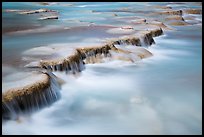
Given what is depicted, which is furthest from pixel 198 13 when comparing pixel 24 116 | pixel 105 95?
pixel 24 116

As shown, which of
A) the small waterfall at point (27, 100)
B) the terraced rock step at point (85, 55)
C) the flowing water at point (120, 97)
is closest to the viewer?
the small waterfall at point (27, 100)

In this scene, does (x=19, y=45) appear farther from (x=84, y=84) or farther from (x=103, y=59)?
(x=84, y=84)

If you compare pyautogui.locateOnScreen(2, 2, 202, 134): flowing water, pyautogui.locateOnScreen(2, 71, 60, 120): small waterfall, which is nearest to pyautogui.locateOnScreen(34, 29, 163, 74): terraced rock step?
pyautogui.locateOnScreen(2, 2, 202, 134): flowing water

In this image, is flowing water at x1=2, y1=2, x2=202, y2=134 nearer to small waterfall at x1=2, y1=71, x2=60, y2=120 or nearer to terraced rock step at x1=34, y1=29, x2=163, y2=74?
small waterfall at x1=2, y1=71, x2=60, y2=120

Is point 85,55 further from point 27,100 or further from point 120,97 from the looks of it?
point 27,100

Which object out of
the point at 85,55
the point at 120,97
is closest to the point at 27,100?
the point at 120,97

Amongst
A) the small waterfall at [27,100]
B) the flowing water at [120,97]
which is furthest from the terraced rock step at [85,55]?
the small waterfall at [27,100]

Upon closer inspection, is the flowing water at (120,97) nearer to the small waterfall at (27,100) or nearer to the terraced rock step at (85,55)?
the small waterfall at (27,100)

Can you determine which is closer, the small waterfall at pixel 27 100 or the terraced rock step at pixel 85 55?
the small waterfall at pixel 27 100

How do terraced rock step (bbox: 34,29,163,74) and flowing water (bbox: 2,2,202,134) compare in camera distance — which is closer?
flowing water (bbox: 2,2,202,134)
